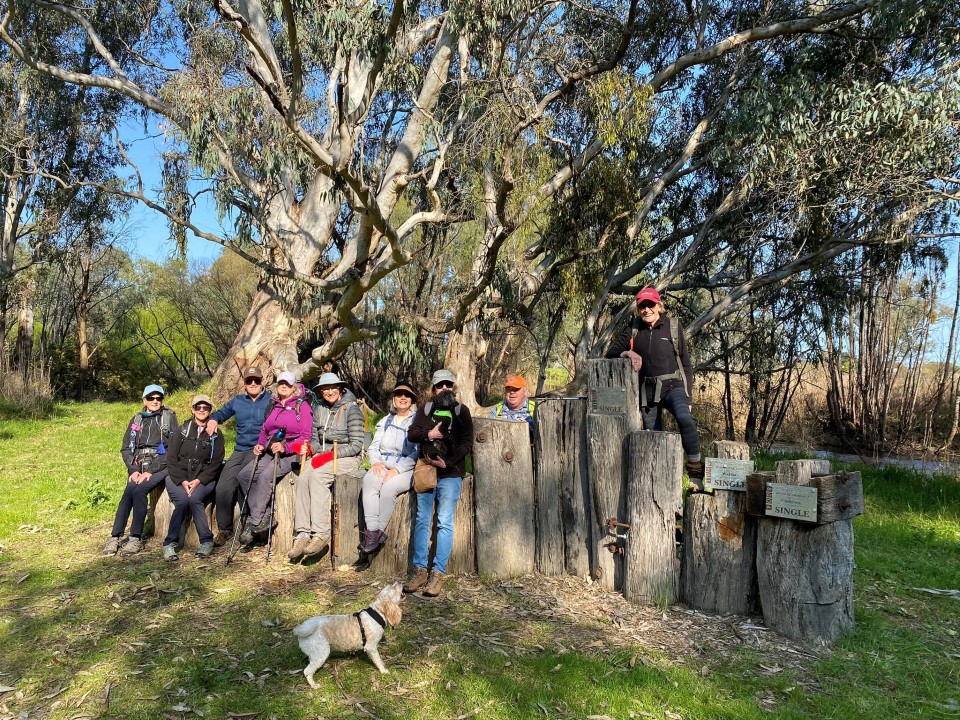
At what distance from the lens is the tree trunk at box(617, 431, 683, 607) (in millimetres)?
3912

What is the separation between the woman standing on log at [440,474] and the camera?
424cm

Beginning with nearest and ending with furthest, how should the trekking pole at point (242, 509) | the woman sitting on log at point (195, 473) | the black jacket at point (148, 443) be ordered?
the trekking pole at point (242, 509)
the woman sitting on log at point (195, 473)
the black jacket at point (148, 443)

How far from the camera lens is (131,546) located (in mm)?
4996

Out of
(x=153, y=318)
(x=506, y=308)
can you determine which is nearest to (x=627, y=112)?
(x=506, y=308)

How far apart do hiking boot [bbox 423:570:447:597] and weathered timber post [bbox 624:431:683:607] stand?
1.16 m

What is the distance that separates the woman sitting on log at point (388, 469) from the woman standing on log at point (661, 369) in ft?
5.48

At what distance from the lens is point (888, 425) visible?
10.2 m

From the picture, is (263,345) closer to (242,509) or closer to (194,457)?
(194,457)

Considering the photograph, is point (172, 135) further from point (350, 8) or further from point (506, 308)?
point (506, 308)

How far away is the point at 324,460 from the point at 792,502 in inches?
123

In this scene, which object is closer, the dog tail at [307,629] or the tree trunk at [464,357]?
the dog tail at [307,629]

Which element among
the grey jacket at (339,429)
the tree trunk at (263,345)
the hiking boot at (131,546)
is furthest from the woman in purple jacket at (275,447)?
the tree trunk at (263,345)

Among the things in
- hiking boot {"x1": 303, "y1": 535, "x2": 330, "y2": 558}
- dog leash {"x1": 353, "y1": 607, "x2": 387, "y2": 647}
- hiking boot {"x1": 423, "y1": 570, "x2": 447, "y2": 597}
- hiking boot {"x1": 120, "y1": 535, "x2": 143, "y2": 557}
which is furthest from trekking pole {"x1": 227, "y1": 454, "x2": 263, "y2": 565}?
dog leash {"x1": 353, "y1": 607, "x2": 387, "y2": 647}

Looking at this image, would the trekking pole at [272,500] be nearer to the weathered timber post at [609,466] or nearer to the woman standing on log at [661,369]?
the weathered timber post at [609,466]
